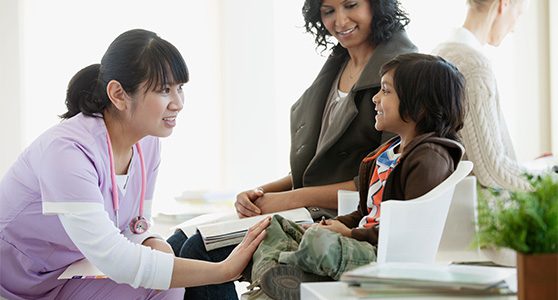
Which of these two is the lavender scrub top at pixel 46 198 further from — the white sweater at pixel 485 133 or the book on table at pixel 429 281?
the white sweater at pixel 485 133

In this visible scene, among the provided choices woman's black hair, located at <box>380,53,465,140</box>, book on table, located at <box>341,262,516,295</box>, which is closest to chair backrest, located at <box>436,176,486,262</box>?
woman's black hair, located at <box>380,53,465,140</box>

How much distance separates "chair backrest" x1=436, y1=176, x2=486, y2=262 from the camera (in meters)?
1.81

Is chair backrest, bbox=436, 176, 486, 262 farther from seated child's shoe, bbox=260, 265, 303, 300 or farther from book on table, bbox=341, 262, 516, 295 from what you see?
book on table, bbox=341, 262, 516, 295

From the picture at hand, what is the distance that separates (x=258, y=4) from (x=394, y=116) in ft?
7.18

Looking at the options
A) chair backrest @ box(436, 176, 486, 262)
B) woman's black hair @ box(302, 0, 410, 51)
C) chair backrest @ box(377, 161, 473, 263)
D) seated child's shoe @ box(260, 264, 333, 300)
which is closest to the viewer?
chair backrest @ box(377, 161, 473, 263)

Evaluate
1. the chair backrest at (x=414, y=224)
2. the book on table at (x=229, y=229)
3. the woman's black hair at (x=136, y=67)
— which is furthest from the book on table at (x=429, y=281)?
the woman's black hair at (x=136, y=67)

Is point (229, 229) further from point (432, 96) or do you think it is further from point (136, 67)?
point (432, 96)

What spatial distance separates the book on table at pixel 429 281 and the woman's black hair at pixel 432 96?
592mm

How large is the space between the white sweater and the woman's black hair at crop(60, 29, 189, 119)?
2.58 ft

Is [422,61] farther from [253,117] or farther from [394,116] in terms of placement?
[253,117]

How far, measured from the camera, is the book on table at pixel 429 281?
1.27m

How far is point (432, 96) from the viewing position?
189cm

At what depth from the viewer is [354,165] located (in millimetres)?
2266

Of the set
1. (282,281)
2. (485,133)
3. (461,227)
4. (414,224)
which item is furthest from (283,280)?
(485,133)
